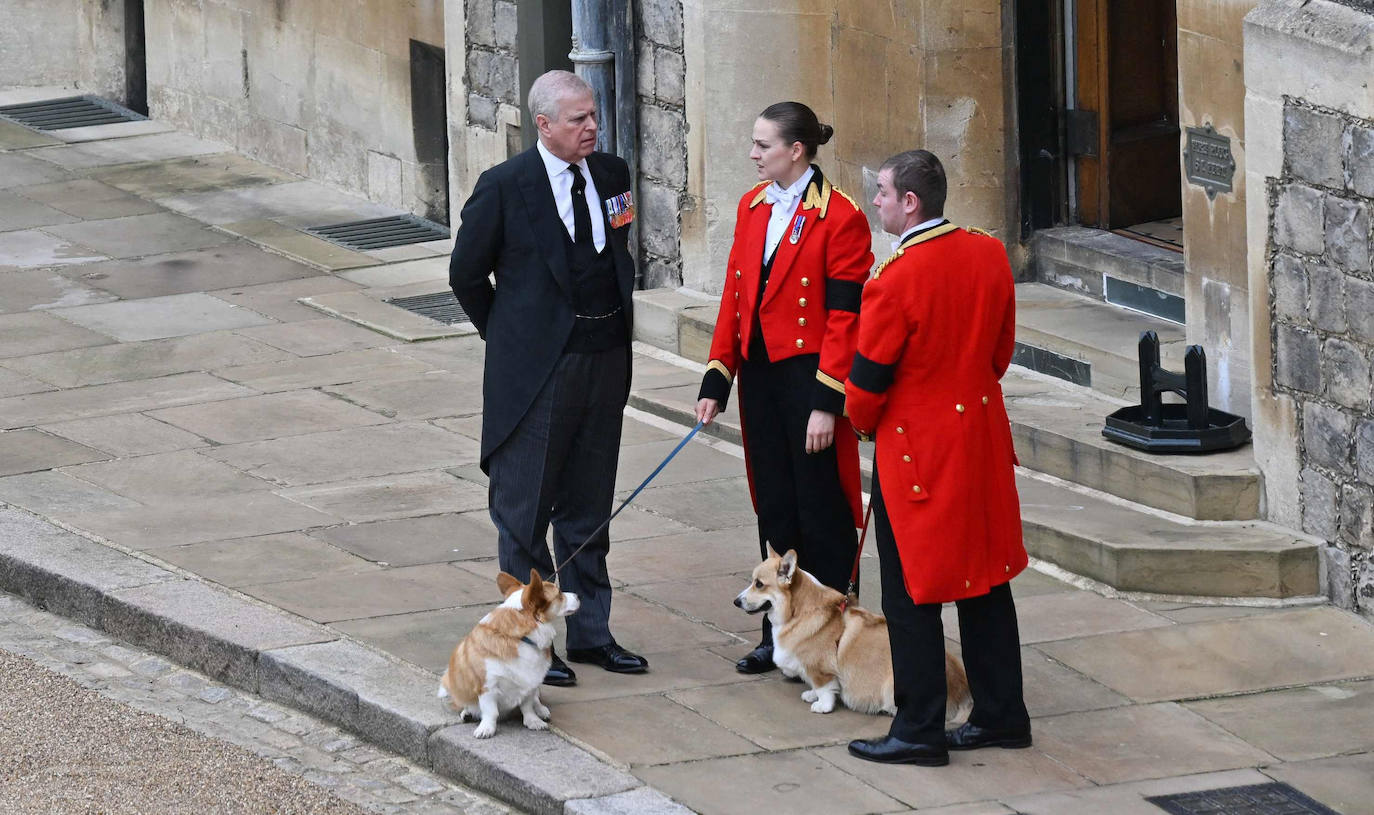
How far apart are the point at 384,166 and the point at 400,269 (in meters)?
1.65

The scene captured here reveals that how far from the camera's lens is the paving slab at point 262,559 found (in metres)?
8.12

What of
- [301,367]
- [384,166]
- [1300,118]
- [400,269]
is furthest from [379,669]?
[384,166]

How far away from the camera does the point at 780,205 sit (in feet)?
22.7

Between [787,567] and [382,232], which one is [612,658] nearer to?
[787,567]

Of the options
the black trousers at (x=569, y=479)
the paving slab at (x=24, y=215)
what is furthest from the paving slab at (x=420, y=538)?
the paving slab at (x=24, y=215)

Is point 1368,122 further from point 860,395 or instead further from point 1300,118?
point 860,395

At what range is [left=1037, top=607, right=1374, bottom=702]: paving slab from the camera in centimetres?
713

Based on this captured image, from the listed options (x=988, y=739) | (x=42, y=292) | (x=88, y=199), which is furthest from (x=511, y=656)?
(x=88, y=199)

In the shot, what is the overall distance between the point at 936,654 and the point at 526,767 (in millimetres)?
1207

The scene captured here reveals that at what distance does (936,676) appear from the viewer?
6410 millimetres

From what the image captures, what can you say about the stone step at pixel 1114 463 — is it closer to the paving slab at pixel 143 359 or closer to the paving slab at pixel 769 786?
the paving slab at pixel 769 786

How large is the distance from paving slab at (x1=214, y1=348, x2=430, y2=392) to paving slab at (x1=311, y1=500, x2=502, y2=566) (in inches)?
88.7

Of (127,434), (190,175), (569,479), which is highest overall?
(190,175)

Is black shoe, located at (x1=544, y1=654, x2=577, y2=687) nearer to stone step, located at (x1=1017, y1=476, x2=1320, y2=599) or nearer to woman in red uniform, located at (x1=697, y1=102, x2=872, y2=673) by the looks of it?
woman in red uniform, located at (x1=697, y1=102, x2=872, y2=673)
